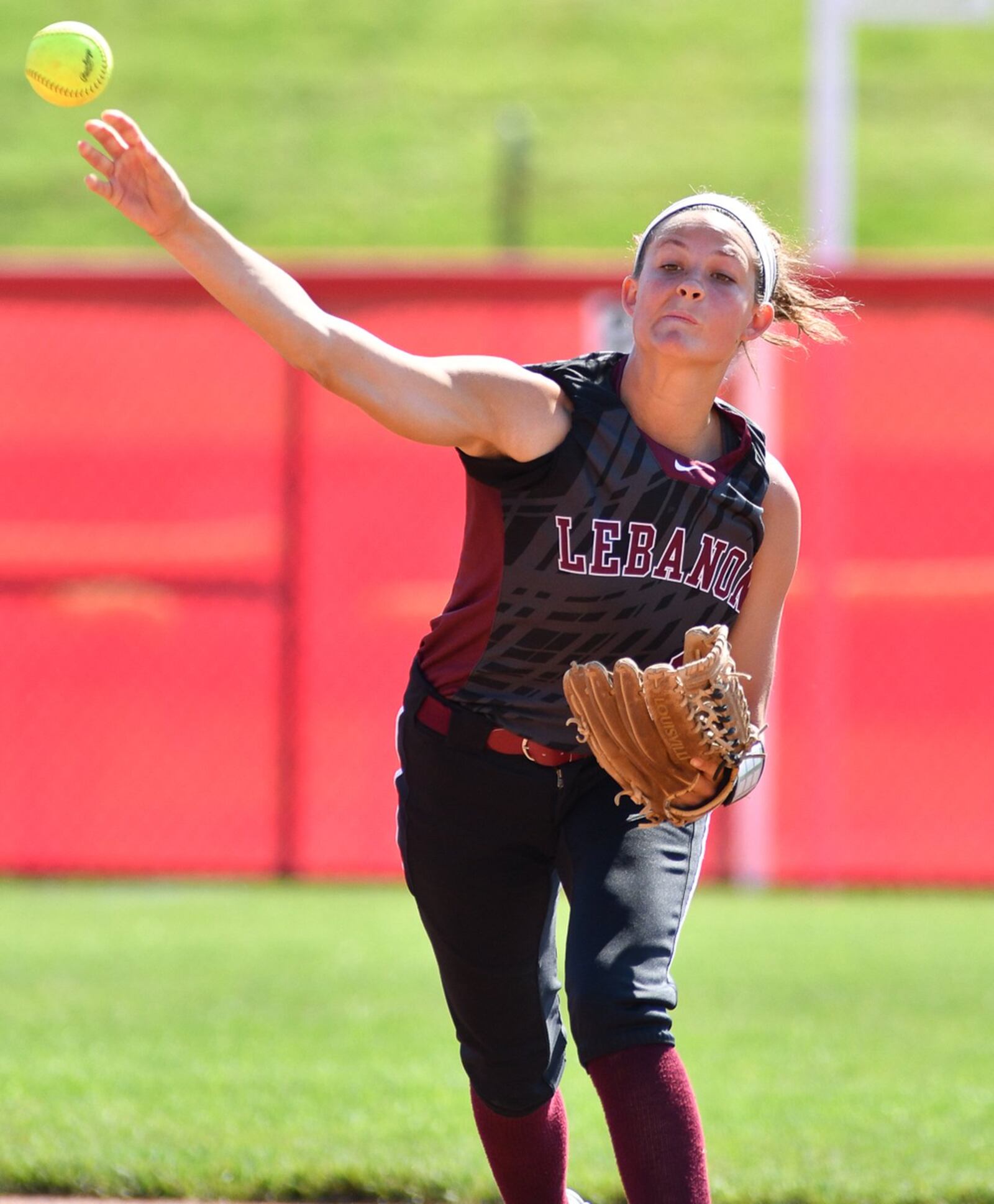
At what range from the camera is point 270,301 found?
2.52 m

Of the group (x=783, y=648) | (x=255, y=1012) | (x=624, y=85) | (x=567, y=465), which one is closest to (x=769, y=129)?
(x=624, y=85)

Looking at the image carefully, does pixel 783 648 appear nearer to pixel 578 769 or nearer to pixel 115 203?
pixel 578 769

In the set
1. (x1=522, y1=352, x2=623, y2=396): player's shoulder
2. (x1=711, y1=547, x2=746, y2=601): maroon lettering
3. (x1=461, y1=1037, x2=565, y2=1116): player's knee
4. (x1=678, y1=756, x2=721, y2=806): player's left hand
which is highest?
(x1=522, y1=352, x2=623, y2=396): player's shoulder

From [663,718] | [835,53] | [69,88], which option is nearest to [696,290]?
[663,718]

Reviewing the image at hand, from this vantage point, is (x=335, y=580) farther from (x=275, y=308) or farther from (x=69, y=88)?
(x=275, y=308)

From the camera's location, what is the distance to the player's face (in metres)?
2.79

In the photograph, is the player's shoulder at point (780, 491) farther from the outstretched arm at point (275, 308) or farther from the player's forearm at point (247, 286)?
the player's forearm at point (247, 286)

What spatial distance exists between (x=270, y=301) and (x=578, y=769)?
0.93 metres

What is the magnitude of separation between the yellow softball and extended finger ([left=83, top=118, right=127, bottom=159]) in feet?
1.21

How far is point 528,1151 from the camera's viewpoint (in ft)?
9.94

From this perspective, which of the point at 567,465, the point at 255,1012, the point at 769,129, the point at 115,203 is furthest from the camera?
the point at 769,129

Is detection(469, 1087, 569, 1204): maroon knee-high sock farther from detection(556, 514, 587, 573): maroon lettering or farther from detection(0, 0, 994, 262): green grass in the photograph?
detection(0, 0, 994, 262): green grass

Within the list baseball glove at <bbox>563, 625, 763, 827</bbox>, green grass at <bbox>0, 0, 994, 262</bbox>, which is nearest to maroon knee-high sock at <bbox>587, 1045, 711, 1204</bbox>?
Result: baseball glove at <bbox>563, 625, 763, 827</bbox>

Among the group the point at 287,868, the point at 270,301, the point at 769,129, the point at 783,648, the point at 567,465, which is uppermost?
the point at 769,129
